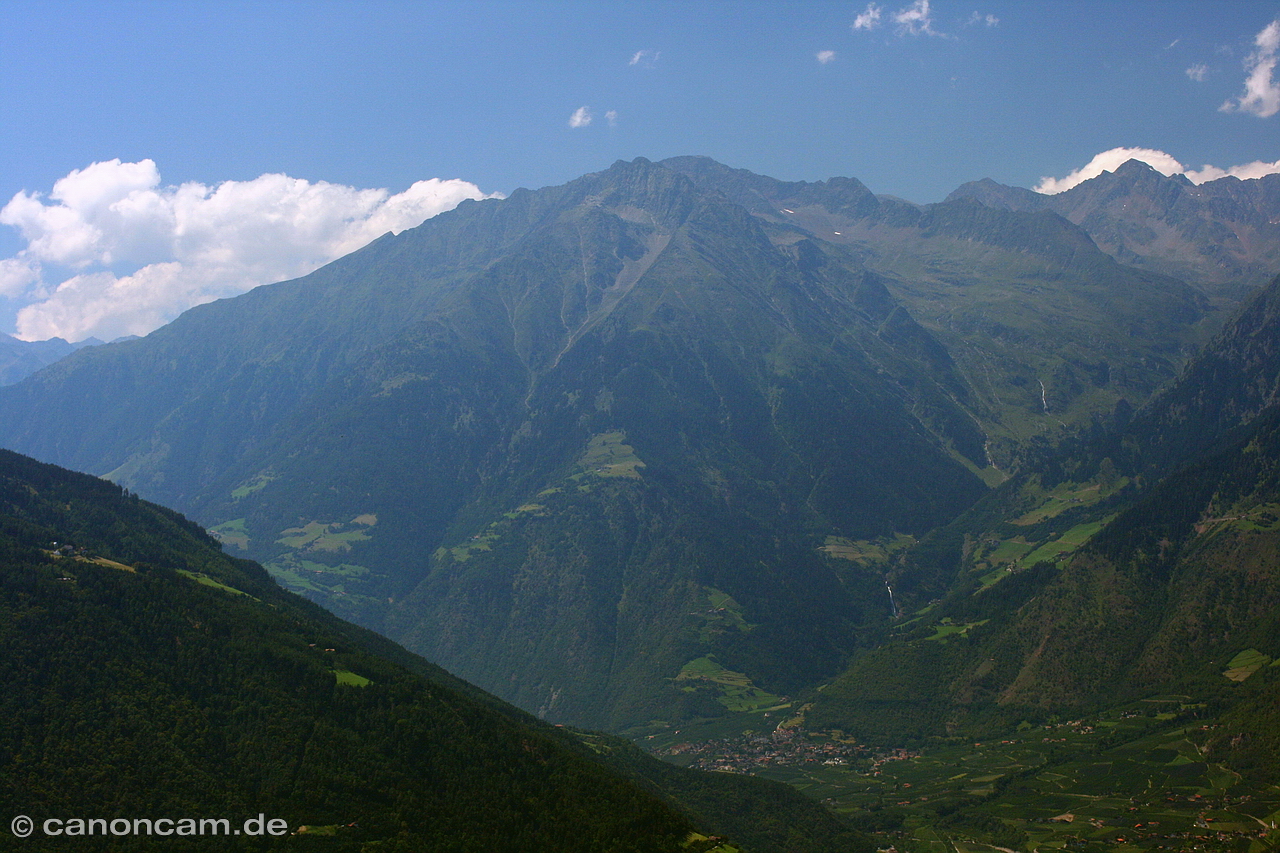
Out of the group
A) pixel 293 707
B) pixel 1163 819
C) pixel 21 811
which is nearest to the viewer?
pixel 21 811

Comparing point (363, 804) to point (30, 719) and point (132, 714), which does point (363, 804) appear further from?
point (30, 719)

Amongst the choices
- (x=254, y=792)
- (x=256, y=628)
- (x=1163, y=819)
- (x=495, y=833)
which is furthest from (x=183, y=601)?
(x=1163, y=819)

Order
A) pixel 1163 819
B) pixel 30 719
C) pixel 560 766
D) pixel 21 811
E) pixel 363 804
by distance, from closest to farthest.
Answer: pixel 21 811, pixel 30 719, pixel 363 804, pixel 560 766, pixel 1163 819

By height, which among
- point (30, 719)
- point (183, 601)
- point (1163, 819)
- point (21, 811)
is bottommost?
point (1163, 819)

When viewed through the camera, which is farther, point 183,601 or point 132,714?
point 183,601

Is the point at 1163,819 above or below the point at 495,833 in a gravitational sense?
below

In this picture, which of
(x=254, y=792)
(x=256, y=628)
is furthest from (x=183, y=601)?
(x=254, y=792)
